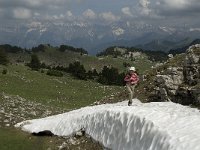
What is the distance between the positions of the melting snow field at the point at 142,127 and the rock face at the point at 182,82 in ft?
4.99

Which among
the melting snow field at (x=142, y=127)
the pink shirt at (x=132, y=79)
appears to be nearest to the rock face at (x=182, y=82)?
the melting snow field at (x=142, y=127)

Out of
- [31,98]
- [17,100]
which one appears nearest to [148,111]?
[17,100]

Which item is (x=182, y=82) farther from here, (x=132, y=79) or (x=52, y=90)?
(x=52, y=90)

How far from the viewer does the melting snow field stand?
23.3 metres

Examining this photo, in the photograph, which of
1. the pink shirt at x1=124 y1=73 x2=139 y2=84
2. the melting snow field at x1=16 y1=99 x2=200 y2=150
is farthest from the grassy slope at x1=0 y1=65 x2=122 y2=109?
the pink shirt at x1=124 y1=73 x2=139 y2=84

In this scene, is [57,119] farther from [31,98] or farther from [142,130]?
[31,98]

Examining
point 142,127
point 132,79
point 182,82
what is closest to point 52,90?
point 182,82

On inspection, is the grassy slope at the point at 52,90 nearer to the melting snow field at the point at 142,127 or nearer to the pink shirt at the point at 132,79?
the melting snow field at the point at 142,127

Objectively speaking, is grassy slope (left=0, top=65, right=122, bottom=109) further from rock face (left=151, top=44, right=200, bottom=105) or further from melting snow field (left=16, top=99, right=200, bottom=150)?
melting snow field (left=16, top=99, right=200, bottom=150)

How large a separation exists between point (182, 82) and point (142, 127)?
11426mm

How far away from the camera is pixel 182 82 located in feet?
121

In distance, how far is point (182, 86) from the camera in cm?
3625

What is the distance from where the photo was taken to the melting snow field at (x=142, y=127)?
23.3 m

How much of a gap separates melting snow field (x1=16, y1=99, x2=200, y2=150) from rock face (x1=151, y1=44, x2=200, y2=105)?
1.52 m
